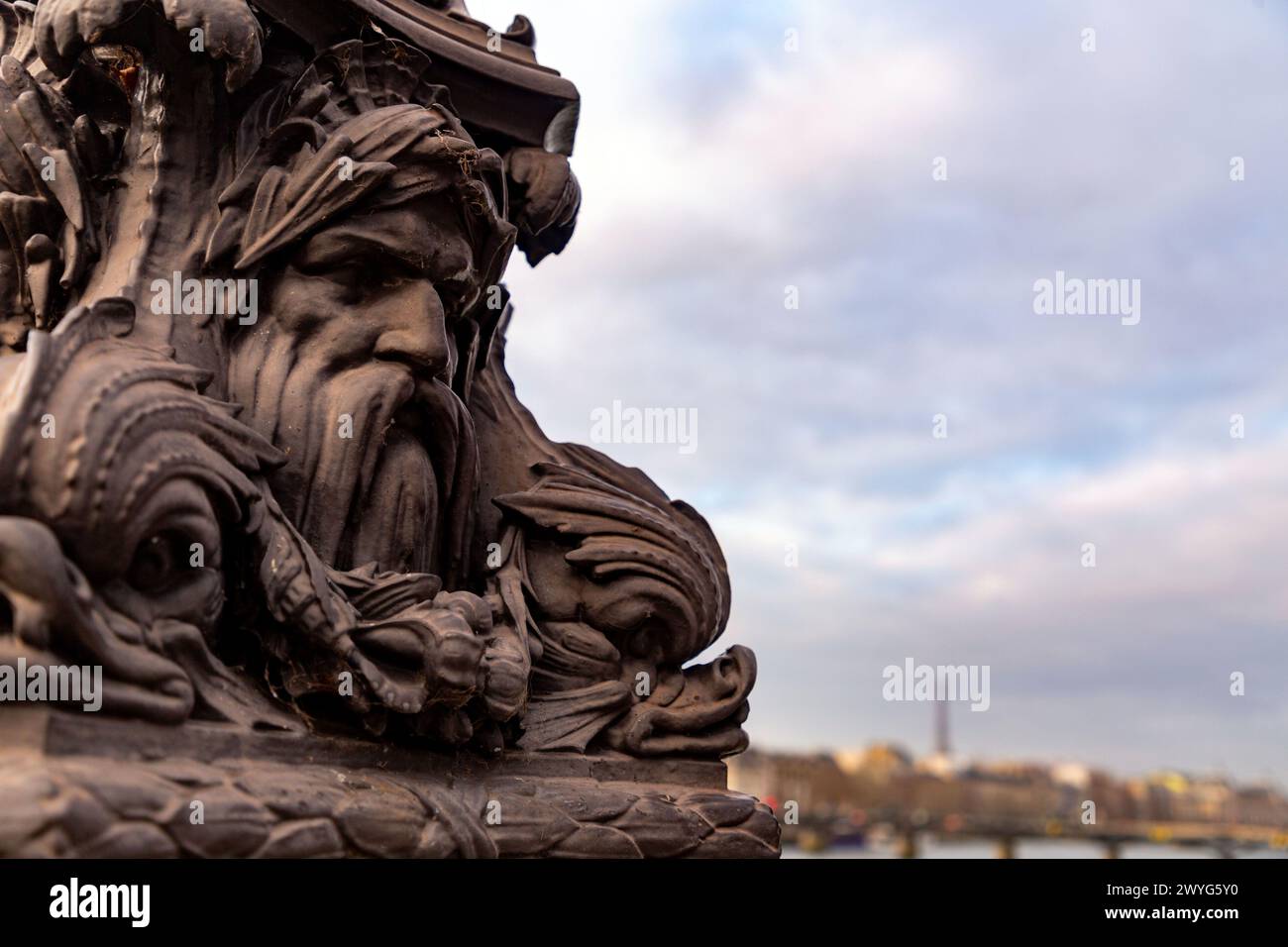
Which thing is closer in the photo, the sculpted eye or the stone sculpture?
the stone sculpture

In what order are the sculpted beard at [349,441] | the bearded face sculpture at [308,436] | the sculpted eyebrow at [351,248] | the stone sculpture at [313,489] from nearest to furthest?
the stone sculpture at [313,489] → the bearded face sculpture at [308,436] → the sculpted beard at [349,441] → the sculpted eyebrow at [351,248]

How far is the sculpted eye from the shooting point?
10.0 feet

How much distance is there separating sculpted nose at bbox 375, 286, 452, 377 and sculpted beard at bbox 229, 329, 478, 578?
0.04 m

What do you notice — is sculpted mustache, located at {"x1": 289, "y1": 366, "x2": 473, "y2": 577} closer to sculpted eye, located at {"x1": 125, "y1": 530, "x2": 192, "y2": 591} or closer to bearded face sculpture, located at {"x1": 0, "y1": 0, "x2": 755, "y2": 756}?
bearded face sculpture, located at {"x1": 0, "y1": 0, "x2": 755, "y2": 756}

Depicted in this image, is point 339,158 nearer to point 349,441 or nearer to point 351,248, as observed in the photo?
point 351,248

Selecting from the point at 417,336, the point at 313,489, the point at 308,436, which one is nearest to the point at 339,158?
the point at 417,336

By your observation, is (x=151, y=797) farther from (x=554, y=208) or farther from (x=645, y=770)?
(x=554, y=208)

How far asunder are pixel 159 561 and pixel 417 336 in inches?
43.7

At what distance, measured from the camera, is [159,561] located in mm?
3094

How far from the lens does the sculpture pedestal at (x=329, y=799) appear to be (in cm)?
269

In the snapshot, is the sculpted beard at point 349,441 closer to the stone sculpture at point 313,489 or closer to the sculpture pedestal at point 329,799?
the stone sculpture at point 313,489

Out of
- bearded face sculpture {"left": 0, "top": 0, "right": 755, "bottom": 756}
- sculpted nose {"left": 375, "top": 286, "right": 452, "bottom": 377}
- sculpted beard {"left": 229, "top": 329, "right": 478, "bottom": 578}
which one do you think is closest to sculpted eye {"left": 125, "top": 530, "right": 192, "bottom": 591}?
bearded face sculpture {"left": 0, "top": 0, "right": 755, "bottom": 756}

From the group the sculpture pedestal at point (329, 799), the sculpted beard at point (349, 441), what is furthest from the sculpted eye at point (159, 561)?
the sculpted beard at point (349, 441)
